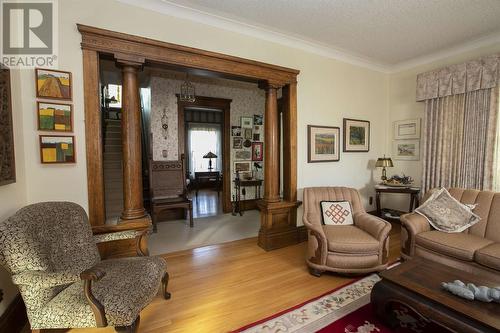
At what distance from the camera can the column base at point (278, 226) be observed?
340 cm

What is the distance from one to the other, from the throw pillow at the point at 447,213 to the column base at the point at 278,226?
168cm

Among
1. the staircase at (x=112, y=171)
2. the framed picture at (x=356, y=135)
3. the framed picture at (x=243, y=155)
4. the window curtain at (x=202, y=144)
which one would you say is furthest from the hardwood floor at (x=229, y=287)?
the window curtain at (x=202, y=144)

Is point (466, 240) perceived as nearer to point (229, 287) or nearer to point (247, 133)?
point (229, 287)

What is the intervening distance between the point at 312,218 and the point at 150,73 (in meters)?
4.17

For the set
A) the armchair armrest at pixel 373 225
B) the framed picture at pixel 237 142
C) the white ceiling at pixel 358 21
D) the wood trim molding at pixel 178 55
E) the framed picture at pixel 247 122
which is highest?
the white ceiling at pixel 358 21

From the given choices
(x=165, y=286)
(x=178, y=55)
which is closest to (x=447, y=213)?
(x=165, y=286)

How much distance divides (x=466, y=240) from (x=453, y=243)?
18 centimetres

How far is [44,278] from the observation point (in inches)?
55.3

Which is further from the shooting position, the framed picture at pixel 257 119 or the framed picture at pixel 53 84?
the framed picture at pixel 257 119

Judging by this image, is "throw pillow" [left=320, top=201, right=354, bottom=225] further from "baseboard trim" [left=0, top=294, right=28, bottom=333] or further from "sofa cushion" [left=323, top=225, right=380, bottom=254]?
"baseboard trim" [left=0, top=294, right=28, bottom=333]

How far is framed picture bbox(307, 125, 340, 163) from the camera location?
3.76 metres

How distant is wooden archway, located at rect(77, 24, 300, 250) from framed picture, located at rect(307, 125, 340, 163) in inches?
25.6

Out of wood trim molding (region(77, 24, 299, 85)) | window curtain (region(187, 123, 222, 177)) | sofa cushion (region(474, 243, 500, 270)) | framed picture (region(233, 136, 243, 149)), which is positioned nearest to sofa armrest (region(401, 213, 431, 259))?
sofa cushion (region(474, 243, 500, 270))

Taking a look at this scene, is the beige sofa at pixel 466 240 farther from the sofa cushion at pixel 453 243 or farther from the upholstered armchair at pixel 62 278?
the upholstered armchair at pixel 62 278
